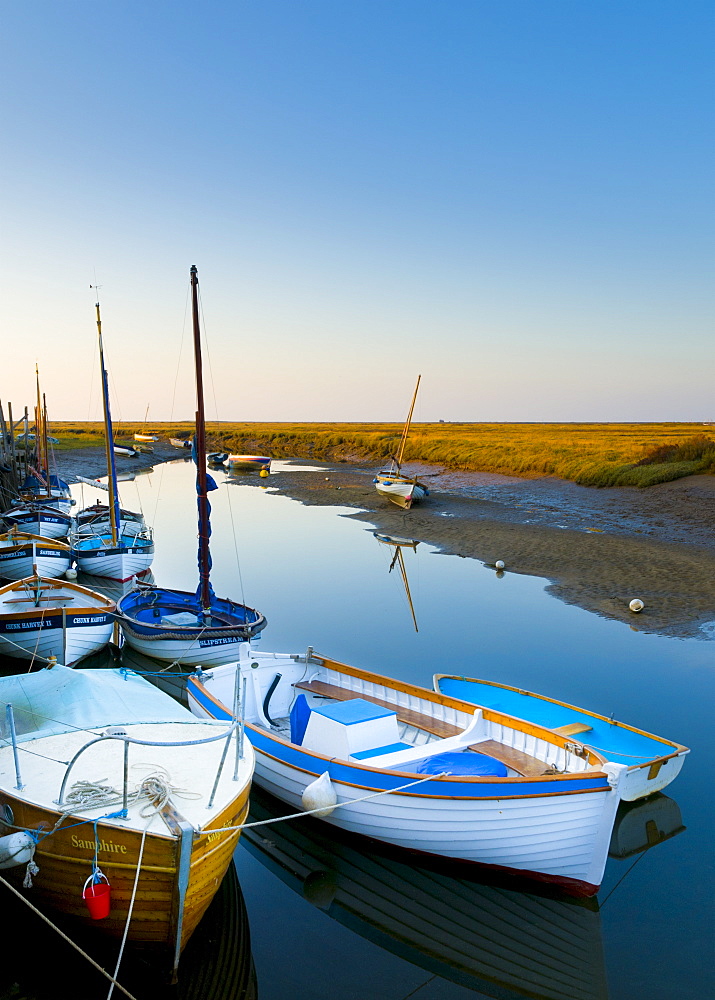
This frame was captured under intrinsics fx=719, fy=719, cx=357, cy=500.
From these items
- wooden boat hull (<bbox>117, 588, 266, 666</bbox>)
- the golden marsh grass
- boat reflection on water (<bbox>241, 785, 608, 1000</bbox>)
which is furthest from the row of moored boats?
the golden marsh grass

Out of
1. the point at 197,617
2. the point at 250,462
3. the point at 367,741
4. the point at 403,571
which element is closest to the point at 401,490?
the point at 403,571

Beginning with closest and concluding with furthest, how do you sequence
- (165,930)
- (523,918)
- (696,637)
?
(165,930) < (523,918) < (696,637)

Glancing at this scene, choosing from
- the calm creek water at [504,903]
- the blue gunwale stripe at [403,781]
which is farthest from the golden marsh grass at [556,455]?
the blue gunwale stripe at [403,781]

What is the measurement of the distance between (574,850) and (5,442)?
133ft

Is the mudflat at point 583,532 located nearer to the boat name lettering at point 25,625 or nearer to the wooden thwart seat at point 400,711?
the wooden thwart seat at point 400,711

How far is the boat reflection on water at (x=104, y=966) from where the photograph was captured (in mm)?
7621

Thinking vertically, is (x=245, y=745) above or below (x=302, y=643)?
above

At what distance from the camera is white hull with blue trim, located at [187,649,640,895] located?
9.01 m

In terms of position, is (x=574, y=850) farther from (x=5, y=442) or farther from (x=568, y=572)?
(x=5, y=442)

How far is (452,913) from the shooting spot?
9203 mm

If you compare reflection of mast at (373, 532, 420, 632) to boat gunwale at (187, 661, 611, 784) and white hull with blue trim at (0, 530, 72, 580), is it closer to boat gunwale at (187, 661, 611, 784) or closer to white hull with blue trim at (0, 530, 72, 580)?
white hull with blue trim at (0, 530, 72, 580)

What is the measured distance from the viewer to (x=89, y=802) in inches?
301

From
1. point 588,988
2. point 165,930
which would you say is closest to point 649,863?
point 588,988

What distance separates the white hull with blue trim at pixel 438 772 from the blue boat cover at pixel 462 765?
21 millimetres
